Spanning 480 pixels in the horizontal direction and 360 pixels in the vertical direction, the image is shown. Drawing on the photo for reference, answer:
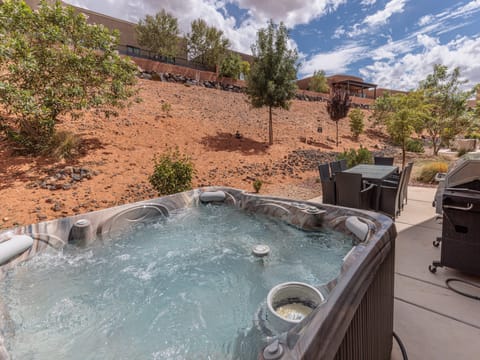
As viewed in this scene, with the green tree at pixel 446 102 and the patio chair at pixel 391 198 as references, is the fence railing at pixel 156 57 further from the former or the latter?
the patio chair at pixel 391 198

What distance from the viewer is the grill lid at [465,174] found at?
246 cm

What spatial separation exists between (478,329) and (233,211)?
3.24 m

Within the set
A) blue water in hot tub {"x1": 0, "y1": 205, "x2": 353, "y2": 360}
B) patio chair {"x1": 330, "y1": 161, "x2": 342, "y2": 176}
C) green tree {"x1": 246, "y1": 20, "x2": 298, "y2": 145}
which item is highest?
green tree {"x1": 246, "y1": 20, "x2": 298, "y2": 145}

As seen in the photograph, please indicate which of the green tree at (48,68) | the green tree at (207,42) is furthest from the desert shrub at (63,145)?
the green tree at (207,42)

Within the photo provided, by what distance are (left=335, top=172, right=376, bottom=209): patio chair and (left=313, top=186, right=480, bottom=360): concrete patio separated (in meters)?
0.94

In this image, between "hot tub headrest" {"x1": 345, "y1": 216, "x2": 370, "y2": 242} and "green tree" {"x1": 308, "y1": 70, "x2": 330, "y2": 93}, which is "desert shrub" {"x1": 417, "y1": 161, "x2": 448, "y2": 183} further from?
"green tree" {"x1": 308, "y1": 70, "x2": 330, "y2": 93}

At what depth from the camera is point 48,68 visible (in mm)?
5953

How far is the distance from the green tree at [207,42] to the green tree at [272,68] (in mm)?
13895

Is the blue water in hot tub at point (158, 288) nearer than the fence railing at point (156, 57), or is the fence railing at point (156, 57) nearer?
the blue water in hot tub at point (158, 288)

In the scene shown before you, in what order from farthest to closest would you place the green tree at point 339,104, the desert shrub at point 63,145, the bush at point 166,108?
the green tree at point 339,104, the bush at point 166,108, the desert shrub at point 63,145

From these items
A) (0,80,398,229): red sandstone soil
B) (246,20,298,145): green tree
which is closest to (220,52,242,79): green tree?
(0,80,398,229): red sandstone soil

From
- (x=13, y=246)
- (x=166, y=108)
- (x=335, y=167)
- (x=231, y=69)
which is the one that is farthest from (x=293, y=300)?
(x=231, y=69)

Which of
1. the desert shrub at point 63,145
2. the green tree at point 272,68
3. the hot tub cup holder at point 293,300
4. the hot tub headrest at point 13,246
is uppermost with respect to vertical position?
the green tree at point 272,68

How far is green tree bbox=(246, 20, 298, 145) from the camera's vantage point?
30.0ft
